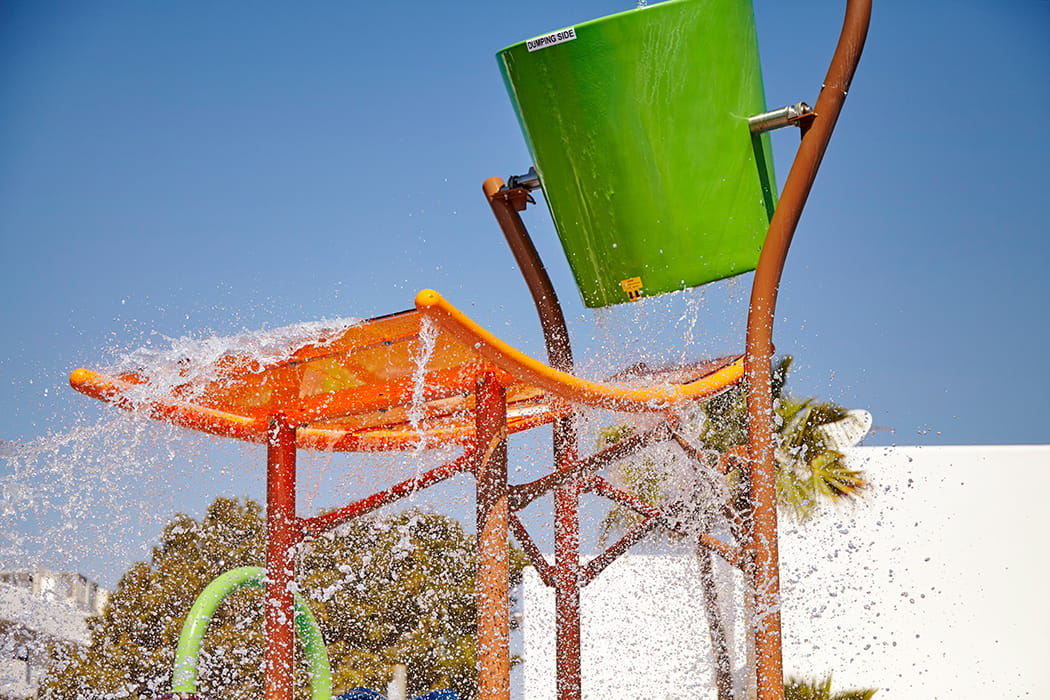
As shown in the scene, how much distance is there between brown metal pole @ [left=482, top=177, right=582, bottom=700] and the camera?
15.9ft

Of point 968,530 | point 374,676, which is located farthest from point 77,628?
point 968,530

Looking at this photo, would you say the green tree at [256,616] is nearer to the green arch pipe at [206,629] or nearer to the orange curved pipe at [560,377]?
the green arch pipe at [206,629]

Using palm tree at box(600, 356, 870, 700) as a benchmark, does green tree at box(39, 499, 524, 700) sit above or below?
below

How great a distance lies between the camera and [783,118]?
413 cm

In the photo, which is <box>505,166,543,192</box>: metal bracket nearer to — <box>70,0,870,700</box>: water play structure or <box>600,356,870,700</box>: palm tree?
<box>70,0,870,700</box>: water play structure

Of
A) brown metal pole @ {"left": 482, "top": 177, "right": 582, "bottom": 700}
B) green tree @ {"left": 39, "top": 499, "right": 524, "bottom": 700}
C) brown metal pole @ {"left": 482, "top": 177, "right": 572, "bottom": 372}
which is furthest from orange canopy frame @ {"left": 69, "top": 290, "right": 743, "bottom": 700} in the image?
green tree @ {"left": 39, "top": 499, "right": 524, "bottom": 700}

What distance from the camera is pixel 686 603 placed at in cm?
1362

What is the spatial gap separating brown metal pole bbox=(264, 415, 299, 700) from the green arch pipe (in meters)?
0.79

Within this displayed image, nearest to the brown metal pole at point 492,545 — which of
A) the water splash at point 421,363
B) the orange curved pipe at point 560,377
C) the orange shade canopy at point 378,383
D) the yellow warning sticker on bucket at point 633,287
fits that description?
the orange shade canopy at point 378,383

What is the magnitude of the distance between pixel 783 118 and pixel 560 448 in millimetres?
1894

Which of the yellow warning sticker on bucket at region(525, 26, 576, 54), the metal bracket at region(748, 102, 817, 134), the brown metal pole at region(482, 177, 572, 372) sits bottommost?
the brown metal pole at region(482, 177, 572, 372)

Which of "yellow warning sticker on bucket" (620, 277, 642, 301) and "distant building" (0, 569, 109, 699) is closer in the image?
"yellow warning sticker on bucket" (620, 277, 642, 301)

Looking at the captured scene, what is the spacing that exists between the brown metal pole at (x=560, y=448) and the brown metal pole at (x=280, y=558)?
1.23 meters

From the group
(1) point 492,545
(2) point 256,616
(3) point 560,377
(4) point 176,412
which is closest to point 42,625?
(2) point 256,616
